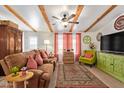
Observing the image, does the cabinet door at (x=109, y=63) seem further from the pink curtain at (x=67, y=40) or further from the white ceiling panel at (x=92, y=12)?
the pink curtain at (x=67, y=40)

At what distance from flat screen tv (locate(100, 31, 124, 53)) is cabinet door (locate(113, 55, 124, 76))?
1.45 feet

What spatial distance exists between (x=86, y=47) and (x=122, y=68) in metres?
4.41

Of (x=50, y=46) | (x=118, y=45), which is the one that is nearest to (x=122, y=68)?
(x=118, y=45)

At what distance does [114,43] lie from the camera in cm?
458

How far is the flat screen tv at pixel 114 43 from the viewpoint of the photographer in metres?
4.08

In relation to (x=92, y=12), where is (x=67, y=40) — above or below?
below

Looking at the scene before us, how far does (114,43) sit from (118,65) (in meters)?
1.11

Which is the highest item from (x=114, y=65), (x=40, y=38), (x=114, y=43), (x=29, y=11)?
(x=29, y=11)

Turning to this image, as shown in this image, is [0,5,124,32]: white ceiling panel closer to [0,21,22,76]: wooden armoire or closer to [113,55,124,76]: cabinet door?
[0,21,22,76]: wooden armoire

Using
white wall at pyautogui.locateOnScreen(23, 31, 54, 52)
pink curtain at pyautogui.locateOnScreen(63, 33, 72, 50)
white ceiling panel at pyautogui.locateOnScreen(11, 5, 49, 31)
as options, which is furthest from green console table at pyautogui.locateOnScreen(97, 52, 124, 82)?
white wall at pyautogui.locateOnScreen(23, 31, 54, 52)

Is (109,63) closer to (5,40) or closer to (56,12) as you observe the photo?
(56,12)

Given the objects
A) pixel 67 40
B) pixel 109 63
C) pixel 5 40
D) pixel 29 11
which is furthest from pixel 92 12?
pixel 67 40
